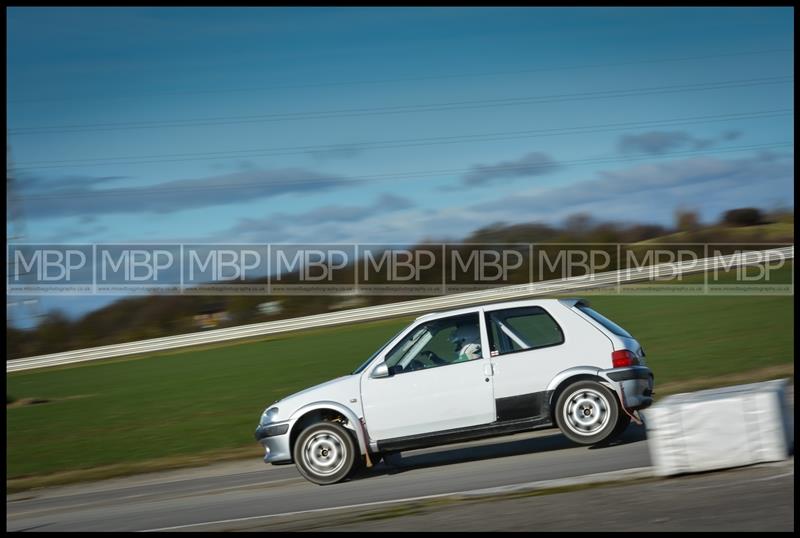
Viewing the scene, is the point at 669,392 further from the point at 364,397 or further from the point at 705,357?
the point at 364,397

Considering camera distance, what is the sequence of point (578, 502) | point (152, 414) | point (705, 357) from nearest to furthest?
point (578, 502) → point (705, 357) → point (152, 414)

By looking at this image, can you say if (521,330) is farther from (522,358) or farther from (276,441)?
(276,441)

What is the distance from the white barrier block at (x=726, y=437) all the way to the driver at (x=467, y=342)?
2.59 metres

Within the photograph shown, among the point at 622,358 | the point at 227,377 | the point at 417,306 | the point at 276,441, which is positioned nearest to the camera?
the point at 622,358

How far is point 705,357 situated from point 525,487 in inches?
463

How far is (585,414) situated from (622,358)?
72 centimetres

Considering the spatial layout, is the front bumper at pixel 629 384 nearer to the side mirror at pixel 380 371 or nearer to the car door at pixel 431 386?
the car door at pixel 431 386

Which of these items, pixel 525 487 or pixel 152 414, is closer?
pixel 525 487

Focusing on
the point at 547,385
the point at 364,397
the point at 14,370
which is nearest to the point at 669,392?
the point at 547,385

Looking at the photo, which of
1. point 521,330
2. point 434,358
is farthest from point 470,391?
point 521,330

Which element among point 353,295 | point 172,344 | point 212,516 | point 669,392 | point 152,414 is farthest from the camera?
point 353,295

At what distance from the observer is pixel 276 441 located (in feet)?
32.3

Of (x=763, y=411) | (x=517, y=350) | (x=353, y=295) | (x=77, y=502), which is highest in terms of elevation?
(x=353, y=295)

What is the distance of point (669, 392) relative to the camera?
15.0 meters
